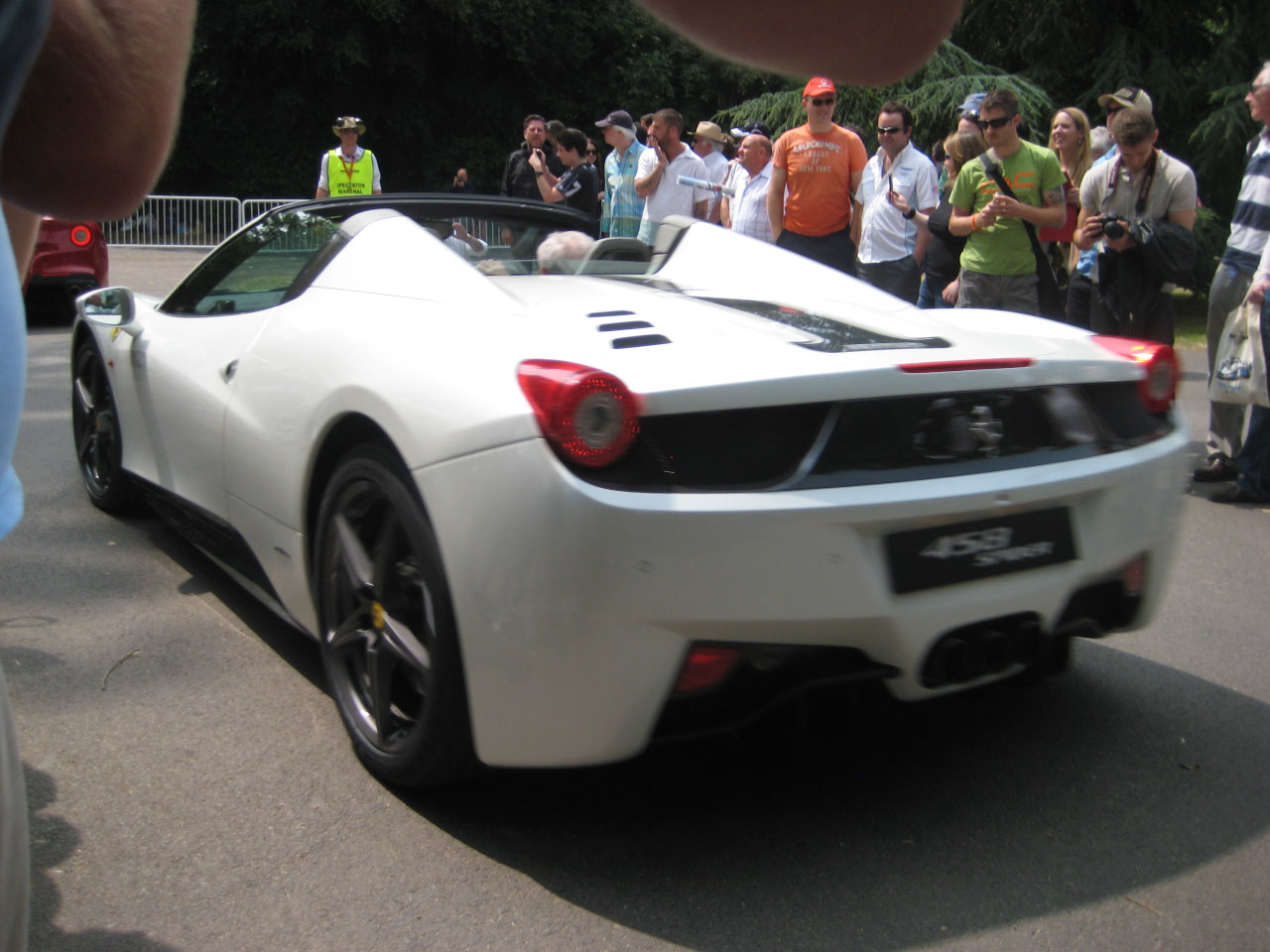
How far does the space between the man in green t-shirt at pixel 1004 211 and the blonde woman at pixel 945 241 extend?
0.66 feet

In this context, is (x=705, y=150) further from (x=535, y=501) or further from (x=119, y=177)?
(x=119, y=177)

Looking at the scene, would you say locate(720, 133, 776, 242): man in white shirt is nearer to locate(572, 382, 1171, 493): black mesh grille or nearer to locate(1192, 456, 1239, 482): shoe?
locate(1192, 456, 1239, 482): shoe

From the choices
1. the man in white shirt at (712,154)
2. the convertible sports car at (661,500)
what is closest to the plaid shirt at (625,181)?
the man in white shirt at (712,154)

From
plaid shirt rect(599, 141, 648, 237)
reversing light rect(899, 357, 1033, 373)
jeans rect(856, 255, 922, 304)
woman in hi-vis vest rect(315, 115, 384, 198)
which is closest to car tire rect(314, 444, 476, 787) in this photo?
reversing light rect(899, 357, 1033, 373)

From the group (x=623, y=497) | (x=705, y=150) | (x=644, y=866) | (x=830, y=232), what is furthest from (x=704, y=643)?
(x=705, y=150)

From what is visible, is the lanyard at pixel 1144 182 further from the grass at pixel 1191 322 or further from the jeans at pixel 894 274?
the grass at pixel 1191 322

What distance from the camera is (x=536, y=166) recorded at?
11352 millimetres

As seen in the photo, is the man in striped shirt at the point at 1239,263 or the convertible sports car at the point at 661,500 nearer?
the convertible sports car at the point at 661,500

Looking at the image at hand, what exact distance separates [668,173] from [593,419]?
284 inches

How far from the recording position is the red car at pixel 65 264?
10672mm

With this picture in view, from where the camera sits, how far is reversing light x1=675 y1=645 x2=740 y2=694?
2.30 metres

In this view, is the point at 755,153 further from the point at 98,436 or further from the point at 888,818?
the point at 888,818

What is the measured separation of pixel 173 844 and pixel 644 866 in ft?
3.18

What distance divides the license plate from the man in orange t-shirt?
541 cm
